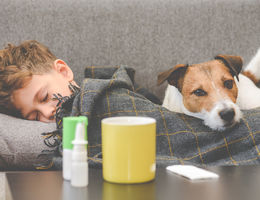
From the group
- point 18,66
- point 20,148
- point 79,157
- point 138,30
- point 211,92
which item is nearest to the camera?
point 79,157

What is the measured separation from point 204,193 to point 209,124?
55 cm

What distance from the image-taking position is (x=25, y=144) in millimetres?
1086

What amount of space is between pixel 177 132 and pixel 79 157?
1.76 ft

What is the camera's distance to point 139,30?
1.78 m

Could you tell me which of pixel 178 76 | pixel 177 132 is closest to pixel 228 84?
pixel 178 76

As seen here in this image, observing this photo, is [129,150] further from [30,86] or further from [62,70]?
[62,70]

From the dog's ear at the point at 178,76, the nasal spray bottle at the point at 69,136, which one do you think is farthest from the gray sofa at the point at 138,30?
the nasal spray bottle at the point at 69,136

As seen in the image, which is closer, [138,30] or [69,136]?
[69,136]

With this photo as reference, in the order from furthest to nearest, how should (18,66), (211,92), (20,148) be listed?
1. (18,66)
2. (211,92)
3. (20,148)

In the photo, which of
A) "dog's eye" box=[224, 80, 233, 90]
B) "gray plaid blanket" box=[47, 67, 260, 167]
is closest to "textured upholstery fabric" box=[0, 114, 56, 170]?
"gray plaid blanket" box=[47, 67, 260, 167]

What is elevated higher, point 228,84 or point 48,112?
point 228,84

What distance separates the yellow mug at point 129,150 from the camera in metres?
0.64

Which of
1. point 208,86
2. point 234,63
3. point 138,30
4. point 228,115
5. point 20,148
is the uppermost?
point 138,30

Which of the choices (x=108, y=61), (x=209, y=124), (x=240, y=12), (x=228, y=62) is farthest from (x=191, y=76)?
(x=240, y=12)
